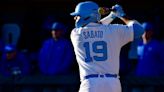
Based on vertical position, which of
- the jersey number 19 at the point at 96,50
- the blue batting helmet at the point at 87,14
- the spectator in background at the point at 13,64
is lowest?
the spectator in background at the point at 13,64

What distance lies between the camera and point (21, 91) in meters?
9.34

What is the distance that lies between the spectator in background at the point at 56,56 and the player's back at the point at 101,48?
3146 mm

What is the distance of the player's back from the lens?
6344 millimetres

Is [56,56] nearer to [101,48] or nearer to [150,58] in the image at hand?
[150,58]

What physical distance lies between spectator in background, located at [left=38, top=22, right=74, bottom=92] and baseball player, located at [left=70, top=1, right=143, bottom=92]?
312 cm

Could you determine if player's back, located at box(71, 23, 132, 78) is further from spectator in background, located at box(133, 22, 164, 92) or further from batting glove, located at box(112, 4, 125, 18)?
spectator in background, located at box(133, 22, 164, 92)

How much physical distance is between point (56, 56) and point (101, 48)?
357 cm

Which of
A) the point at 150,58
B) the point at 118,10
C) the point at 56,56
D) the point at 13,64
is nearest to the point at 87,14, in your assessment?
the point at 118,10

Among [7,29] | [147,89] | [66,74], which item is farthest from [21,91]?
[7,29]

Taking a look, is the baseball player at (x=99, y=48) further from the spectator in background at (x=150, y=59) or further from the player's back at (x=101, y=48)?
the spectator in background at (x=150, y=59)

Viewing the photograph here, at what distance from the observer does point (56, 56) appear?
9883 mm

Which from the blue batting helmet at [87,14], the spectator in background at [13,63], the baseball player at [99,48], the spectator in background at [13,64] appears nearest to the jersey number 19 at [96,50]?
the baseball player at [99,48]

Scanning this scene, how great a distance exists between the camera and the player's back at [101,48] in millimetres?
6344

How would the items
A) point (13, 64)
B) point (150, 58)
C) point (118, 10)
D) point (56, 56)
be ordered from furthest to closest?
point (13, 64) < point (56, 56) < point (150, 58) < point (118, 10)
